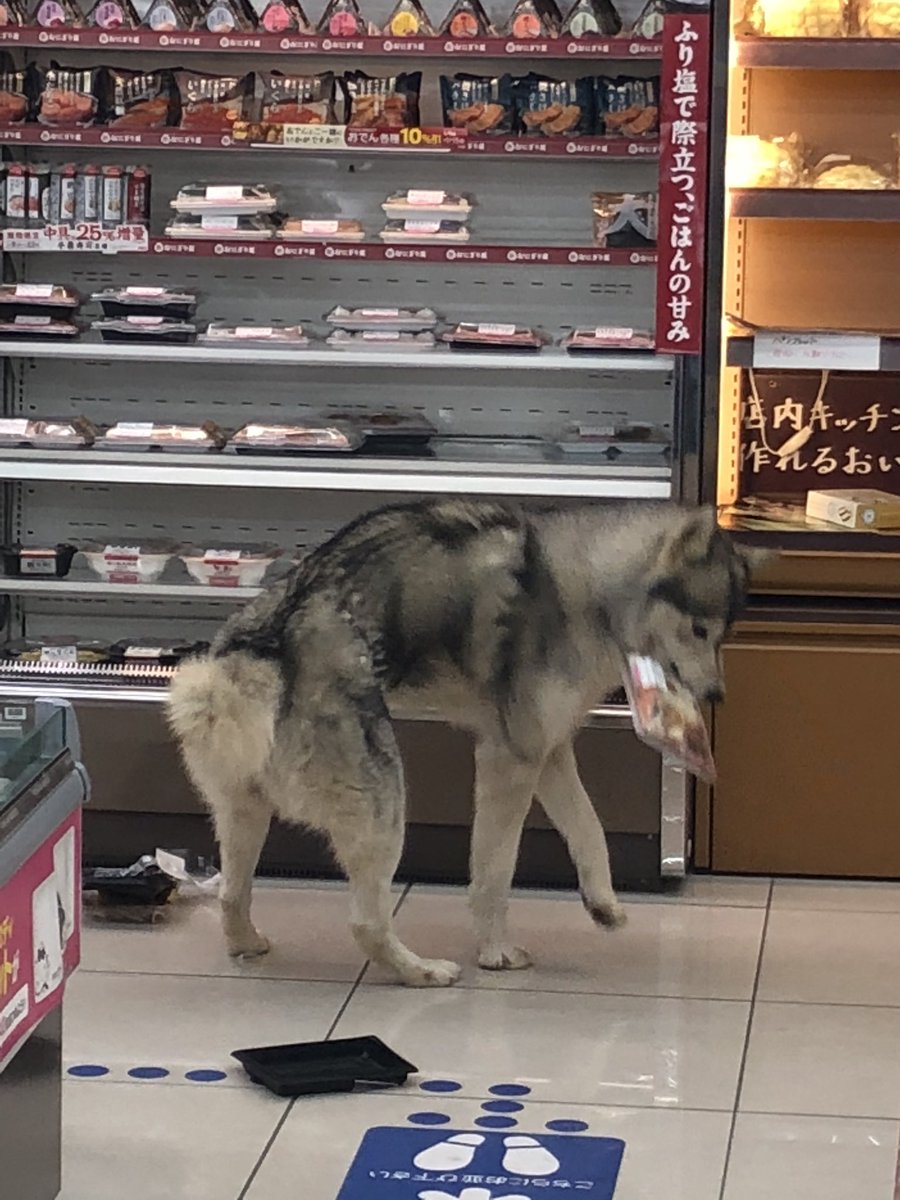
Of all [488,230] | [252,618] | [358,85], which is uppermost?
[358,85]

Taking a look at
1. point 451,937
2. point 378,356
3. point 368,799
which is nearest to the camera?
point 368,799

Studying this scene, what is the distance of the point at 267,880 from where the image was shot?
553cm

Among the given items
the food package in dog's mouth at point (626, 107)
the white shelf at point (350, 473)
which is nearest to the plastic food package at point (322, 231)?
the white shelf at point (350, 473)

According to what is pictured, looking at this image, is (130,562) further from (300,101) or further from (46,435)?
(300,101)

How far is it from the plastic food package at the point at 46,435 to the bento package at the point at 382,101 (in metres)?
1.10

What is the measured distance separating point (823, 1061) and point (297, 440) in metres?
2.24

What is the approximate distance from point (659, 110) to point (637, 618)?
148 centimetres

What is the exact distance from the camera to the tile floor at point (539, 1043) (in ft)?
12.0

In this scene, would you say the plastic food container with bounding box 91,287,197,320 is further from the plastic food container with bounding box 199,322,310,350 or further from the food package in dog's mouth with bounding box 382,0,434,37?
the food package in dog's mouth with bounding box 382,0,434,37

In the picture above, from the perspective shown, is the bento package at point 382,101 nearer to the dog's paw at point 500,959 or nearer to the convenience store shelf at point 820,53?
the convenience store shelf at point 820,53

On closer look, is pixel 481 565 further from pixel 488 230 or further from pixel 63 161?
pixel 63 161

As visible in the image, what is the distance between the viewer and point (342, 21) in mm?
5398

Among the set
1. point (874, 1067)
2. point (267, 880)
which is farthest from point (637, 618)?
point (267, 880)

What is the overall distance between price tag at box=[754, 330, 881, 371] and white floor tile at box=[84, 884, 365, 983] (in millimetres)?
1784
